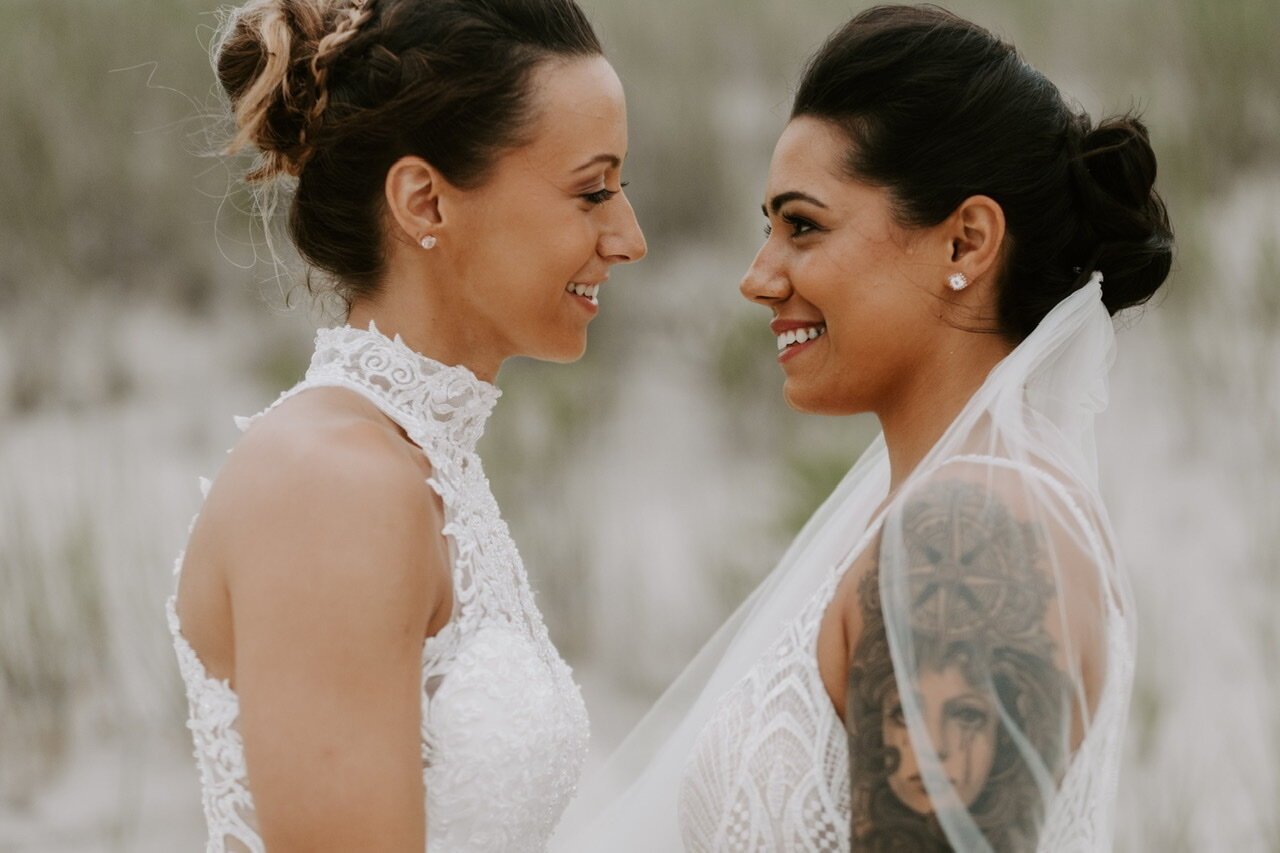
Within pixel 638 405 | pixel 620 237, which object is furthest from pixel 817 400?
pixel 638 405

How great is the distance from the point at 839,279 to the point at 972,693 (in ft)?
2.94

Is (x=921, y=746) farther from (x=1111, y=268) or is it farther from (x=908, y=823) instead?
(x=1111, y=268)

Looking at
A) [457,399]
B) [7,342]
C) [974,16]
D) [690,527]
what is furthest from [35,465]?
[974,16]

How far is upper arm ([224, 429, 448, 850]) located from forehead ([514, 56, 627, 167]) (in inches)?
31.0

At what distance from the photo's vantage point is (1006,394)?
2561 mm

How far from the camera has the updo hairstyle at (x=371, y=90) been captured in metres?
2.60

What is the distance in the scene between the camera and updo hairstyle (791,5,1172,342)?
268cm

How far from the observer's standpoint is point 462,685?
8.01 feet

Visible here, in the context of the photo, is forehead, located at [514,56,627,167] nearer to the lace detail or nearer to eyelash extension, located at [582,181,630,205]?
eyelash extension, located at [582,181,630,205]

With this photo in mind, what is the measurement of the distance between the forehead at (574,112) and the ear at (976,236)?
0.67 meters

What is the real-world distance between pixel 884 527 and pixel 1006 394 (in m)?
0.33

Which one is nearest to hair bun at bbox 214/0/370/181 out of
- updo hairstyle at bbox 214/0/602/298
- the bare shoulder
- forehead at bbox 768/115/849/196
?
updo hairstyle at bbox 214/0/602/298

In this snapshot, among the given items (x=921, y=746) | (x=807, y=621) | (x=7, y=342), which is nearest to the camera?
(x=921, y=746)

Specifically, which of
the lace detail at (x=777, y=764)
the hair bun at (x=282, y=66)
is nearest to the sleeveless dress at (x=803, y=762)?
the lace detail at (x=777, y=764)
